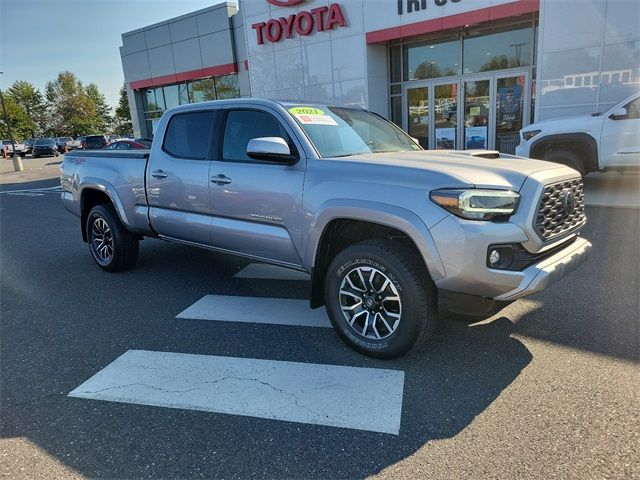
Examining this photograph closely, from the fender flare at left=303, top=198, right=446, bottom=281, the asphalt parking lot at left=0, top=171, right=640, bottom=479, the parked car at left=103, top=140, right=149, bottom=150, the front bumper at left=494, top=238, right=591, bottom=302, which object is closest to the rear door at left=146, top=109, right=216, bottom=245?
the asphalt parking lot at left=0, top=171, right=640, bottom=479

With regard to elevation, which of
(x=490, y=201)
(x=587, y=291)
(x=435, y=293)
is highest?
(x=490, y=201)

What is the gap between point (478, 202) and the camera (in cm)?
286

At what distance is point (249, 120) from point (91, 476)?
9.75ft

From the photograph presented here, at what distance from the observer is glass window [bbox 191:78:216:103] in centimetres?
2225

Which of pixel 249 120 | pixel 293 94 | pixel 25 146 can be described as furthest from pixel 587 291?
pixel 25 146

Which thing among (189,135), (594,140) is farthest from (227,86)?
(189,135)

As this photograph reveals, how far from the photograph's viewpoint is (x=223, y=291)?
16.3ft

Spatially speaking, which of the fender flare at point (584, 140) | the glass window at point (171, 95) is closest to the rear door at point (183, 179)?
the fender flare at point (584, 140)

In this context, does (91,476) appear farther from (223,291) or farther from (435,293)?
(223,291)

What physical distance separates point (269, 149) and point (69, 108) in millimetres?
89085

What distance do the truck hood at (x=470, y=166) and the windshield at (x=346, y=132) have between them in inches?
9.1

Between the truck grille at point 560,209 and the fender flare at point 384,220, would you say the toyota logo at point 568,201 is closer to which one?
the truck grille at point 560,209

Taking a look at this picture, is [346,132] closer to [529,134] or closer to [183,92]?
[529,134]

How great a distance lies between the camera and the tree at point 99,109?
279 feet
